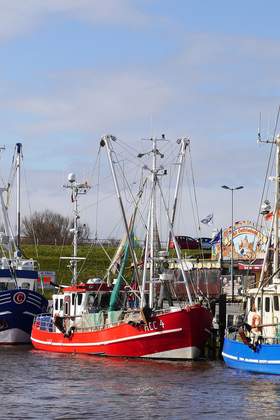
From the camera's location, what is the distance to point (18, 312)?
70.2 m

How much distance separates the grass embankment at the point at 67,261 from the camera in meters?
121

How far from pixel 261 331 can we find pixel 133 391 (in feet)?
26.7

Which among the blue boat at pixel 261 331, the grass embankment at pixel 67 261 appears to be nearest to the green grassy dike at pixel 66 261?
the grass embankment at pixel 67 261

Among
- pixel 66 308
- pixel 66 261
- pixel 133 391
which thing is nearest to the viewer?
pixel 133 391

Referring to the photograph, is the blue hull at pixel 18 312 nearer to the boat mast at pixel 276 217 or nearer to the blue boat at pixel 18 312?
the blue boat at pixel 18 312

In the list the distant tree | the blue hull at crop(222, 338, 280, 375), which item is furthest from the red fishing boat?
the distant tree

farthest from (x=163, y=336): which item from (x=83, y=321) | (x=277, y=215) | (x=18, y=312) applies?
(x=18, y=312)

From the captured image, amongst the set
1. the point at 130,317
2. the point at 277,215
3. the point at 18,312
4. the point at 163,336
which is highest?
the point at 277,215

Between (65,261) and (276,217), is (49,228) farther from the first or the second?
(276,217)

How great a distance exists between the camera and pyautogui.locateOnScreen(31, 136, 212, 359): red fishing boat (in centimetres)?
5475

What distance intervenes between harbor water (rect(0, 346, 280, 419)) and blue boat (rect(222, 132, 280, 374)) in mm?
581

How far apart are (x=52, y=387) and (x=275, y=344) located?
965 centimetres

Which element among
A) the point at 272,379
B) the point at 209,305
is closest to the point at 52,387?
the point at 272,379

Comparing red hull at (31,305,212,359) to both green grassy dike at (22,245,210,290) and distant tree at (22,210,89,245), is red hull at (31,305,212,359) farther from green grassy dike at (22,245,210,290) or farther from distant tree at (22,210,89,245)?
distant tree at (22,210,89,245)
